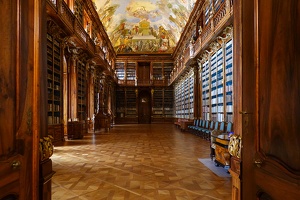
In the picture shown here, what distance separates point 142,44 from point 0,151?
24606 mm

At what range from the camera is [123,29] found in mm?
23344

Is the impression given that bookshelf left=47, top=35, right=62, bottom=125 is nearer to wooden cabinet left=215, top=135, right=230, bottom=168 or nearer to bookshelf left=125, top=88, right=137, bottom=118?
wooden cabinet left=215, top=135, right=230, bottom=168

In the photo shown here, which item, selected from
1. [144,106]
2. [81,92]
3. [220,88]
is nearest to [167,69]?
[144,106]

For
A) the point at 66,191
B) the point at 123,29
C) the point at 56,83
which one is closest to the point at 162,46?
the point at 123,29

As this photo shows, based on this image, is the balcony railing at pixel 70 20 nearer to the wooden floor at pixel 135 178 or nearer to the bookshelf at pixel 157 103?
the wooden floor at pixel 135 178

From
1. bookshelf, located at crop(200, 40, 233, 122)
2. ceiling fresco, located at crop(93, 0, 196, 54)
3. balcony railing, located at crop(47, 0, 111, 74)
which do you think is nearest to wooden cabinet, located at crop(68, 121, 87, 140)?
balcony railing, located at crop(47, 0, 111, 74)

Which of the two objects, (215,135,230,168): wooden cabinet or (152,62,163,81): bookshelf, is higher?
(152,62,163,81): bookshelf

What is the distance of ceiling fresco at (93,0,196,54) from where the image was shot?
1806 centimetres

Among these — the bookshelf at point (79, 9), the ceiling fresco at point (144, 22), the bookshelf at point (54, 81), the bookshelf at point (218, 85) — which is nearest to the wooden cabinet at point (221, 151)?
the bookshelf at point (218, 85)

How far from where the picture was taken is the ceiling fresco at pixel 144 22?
1806cm

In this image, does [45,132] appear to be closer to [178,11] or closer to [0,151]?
[0,151]

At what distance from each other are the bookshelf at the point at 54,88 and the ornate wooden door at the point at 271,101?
304 inches

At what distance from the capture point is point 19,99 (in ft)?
4.48

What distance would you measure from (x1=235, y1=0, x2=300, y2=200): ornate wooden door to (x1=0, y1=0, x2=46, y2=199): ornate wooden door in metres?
1.30
